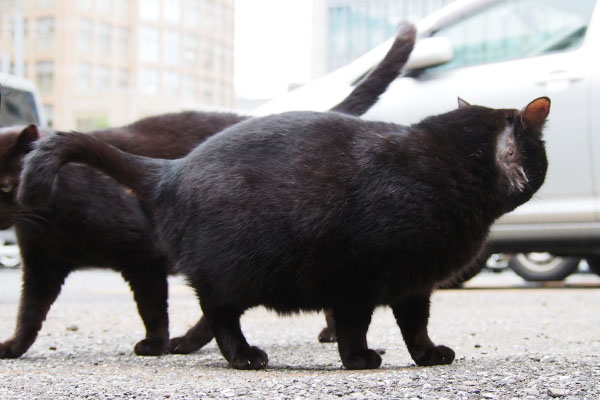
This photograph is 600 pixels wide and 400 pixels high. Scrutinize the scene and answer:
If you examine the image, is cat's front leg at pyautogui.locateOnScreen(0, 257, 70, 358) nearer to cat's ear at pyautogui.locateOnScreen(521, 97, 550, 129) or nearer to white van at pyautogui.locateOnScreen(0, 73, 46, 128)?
cat's ear at pyautogui.locateOnScreen(521, 97, 550, 129)

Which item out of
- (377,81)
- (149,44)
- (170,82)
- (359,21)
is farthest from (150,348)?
(170,82)

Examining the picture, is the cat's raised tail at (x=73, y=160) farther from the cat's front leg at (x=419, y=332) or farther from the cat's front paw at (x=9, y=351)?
the cat's front leg at (x=419, y=332)

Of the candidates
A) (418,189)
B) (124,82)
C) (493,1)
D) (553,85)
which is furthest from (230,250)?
(124,82)

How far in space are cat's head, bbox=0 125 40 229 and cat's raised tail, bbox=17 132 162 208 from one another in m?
0.53

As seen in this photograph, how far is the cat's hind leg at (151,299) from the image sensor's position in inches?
136

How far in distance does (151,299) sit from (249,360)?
688 mm

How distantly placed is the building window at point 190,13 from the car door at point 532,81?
198ft

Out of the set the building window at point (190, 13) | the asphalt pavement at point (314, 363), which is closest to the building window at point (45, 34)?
the building window at point (190, 13)

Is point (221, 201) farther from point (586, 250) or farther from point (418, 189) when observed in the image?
point (586, 250)

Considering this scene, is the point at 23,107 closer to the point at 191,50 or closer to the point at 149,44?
the point at 149,44

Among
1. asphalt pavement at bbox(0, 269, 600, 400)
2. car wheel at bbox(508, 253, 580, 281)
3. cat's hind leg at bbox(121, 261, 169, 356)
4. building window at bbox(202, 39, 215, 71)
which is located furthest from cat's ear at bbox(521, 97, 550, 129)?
building window at bbox(202, 39, 215, 71)

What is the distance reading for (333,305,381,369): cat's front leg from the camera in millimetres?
2791

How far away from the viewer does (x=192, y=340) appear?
3.62 meters

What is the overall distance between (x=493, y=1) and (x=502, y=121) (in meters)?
2.51
